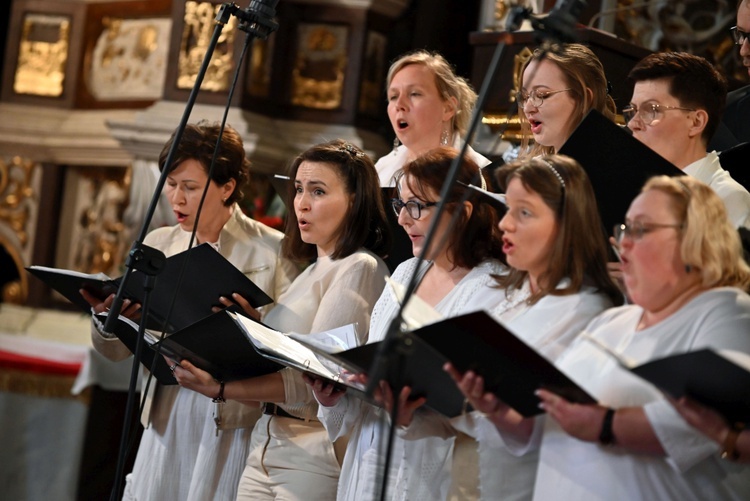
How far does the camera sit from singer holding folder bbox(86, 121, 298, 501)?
3.93 meters

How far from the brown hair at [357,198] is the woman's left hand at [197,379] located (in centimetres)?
54

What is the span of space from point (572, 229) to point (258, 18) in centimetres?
107

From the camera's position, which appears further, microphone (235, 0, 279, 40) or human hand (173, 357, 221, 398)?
human hand (173, 357, 221, 398)

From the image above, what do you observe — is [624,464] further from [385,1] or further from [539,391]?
[385,1]

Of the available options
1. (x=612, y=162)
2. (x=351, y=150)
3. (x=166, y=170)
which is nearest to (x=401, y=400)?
(x=612, y=162)

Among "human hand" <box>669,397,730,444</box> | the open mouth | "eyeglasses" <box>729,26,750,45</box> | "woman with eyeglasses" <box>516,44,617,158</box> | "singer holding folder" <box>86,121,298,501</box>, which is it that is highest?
"eyeglasses" <box>729,26,750,45</box>

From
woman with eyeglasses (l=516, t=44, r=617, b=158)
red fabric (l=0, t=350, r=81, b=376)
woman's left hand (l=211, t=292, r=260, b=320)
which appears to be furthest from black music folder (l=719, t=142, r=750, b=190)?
red fabric (l=0, t=350, r=81, b=376)

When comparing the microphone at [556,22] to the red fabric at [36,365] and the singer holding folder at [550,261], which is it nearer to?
the singer holding folder at [550,261]

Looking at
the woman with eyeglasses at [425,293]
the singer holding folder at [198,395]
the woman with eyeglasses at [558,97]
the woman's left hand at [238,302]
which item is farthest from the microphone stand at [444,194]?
the singer holding folder at [198,395]

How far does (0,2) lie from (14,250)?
Result: 1.55 metres

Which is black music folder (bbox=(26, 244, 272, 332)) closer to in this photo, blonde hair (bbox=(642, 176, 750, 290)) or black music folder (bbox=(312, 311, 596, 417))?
black music folder (bbox=(312, 311, 596, 417))

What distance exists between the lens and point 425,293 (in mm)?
3326

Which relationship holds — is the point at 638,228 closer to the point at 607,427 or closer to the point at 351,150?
the point at 607,427

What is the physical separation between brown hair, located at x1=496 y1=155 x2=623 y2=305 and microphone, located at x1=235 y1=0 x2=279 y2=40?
89 cm
